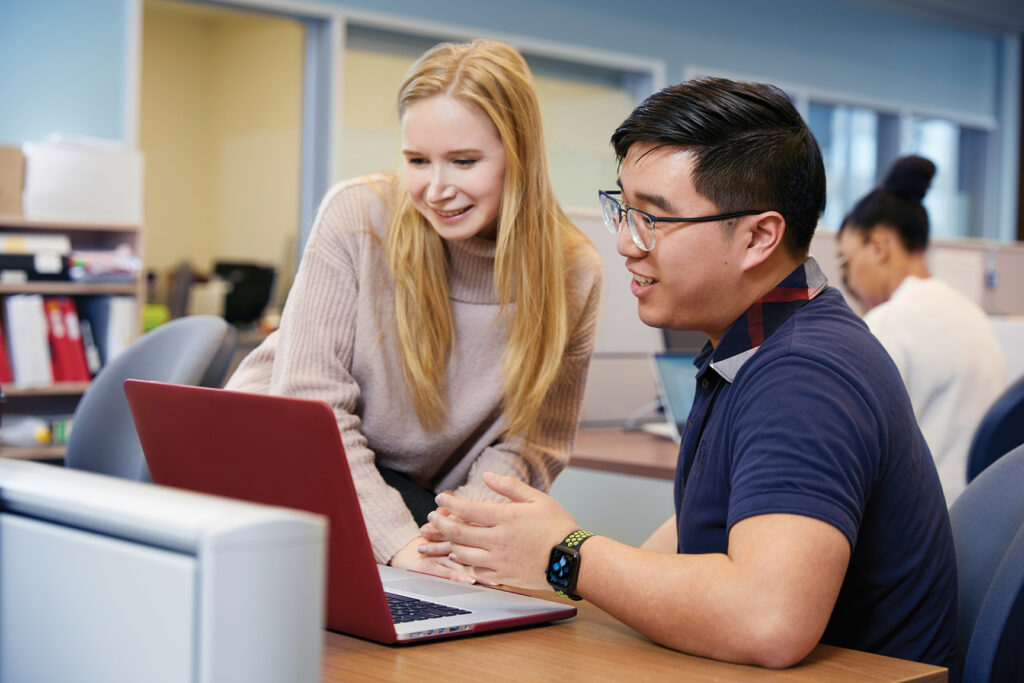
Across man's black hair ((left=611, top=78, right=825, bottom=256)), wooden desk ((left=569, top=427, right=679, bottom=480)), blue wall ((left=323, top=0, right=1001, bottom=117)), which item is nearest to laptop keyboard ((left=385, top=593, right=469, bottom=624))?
man's black hair ((left=611, top=78, right=825, bottom=256))

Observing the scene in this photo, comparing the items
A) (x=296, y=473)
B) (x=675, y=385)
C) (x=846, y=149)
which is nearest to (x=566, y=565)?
(x=296, y=473)

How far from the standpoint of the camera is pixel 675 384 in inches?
109

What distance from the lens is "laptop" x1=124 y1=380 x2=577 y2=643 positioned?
2.75ft

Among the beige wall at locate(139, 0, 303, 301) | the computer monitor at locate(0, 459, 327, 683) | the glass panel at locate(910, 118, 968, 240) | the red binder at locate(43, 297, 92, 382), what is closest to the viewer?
the computer monitor at locate(0, 459, 327, 683)

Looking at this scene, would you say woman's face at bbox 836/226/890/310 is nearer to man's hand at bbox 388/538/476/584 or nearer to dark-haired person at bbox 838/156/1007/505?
dark-haired person at bbox 838/156/1007/505

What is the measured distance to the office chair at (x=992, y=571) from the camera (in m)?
1.00

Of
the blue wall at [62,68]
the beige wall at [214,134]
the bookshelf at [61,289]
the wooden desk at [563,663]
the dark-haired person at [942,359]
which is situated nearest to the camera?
the wooden desk at [563,663]

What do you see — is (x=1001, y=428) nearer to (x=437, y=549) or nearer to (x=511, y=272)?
(x=511, y=272)

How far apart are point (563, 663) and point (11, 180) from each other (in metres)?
3.67

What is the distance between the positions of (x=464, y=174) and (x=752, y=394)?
591mm

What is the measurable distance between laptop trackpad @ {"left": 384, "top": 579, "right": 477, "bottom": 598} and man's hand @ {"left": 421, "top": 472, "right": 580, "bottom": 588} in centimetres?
11

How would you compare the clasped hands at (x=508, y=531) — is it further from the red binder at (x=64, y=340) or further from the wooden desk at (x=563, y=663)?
the red binder at (x=64, y=340)

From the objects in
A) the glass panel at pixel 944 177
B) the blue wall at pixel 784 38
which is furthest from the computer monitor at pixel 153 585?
the glass panel at pixel 944 177

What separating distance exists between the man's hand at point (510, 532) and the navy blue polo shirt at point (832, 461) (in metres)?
0.16
